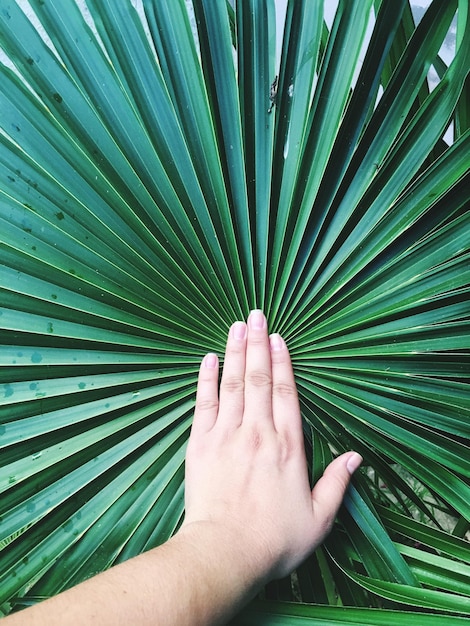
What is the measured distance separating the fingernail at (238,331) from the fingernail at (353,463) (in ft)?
0.75

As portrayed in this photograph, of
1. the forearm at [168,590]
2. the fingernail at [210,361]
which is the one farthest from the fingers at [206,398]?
the forearm at [168,590]

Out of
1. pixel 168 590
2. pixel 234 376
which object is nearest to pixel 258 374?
pixel 234 376

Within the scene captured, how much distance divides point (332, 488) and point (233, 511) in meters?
0.14

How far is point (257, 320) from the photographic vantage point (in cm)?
80

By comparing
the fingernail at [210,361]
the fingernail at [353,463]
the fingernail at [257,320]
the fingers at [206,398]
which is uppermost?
the fingernail at [257,320]

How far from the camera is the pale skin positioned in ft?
1.80

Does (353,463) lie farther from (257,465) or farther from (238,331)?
(238,331)

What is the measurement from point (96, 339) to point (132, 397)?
10 centimetres

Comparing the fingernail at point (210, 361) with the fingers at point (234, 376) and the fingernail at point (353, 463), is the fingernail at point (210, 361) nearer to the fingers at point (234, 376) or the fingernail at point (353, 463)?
the fingers at point (234, 376)

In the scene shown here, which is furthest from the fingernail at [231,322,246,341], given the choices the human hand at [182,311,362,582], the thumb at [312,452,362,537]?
the thumb at [312,452,362,537]

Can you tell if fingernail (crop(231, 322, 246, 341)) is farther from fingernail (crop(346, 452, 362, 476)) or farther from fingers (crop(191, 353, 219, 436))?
fingernail (crop(346, 452, 362, 476))

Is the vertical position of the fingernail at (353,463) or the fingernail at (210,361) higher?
the fingernail at (210,361)

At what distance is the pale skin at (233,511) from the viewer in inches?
21.6

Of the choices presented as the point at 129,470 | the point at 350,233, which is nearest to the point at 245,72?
the point at 350,233
